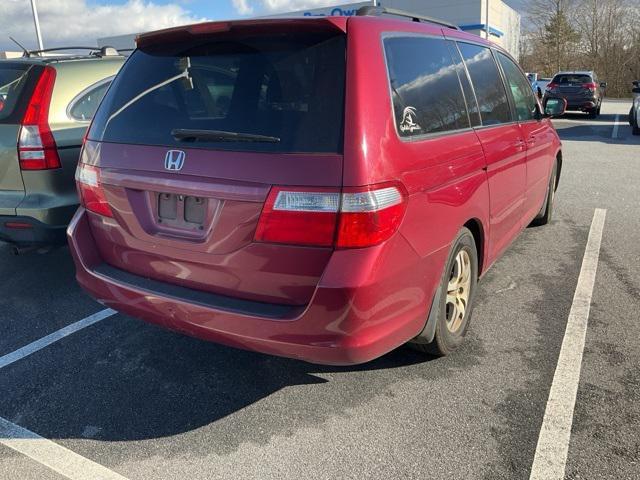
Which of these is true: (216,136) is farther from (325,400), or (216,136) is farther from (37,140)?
(37,140)

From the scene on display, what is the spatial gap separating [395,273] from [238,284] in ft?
2.26

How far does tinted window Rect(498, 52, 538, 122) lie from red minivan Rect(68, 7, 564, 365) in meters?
1.29

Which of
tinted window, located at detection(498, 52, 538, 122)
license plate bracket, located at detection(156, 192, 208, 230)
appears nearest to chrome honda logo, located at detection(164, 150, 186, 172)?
license plate bracket, located at detection(156, 192, 208, 230)

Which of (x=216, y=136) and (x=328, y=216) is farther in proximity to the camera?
(x=216, y=136)

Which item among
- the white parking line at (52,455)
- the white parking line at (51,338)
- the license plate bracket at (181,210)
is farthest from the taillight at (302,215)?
the white parking line at (51,338)

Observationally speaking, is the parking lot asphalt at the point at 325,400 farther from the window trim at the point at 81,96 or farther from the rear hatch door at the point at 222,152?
the window trim at the point at 81,96

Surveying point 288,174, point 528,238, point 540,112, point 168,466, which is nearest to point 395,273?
point 288,174

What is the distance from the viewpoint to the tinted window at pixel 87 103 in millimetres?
4406

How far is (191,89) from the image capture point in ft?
9.30

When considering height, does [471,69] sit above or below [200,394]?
above

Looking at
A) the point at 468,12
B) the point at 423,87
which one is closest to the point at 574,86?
the point at 423,87

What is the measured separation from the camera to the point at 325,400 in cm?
289

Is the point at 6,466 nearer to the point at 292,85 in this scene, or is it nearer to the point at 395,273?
the point at 395,273

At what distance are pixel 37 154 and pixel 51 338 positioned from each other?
4.55ft
